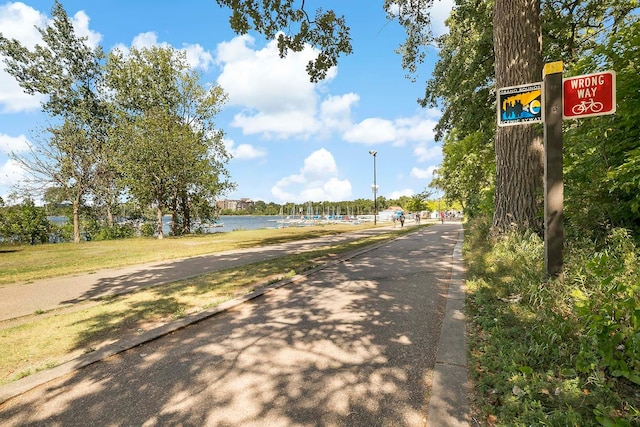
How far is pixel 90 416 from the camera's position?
7.88ft

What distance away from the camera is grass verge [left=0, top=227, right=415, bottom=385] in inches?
136

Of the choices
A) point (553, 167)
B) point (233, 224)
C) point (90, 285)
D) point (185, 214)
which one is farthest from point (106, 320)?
point (233, 224)

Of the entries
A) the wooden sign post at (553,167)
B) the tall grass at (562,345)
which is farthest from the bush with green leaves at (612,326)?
the wooden sign post at (553,167)

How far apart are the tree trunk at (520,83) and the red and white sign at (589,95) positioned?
280 cm

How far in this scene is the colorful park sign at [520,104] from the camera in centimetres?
388

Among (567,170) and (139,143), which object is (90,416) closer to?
(567,170)

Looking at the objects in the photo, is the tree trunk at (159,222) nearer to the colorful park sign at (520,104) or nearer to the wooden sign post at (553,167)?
the colorful park sign at (520,104)

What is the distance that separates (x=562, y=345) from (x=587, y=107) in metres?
2.71

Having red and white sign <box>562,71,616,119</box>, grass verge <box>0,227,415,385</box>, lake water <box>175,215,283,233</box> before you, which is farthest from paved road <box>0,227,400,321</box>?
lake water <box>175,215,283,233</box>

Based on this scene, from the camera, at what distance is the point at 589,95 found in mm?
3389

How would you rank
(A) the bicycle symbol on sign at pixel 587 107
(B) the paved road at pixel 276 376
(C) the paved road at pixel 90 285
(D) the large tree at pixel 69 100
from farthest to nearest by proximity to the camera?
1. (D) the large tree at pixel 69 100
2. (C) the paved road at pixel 90 285
3. (A) the bicycle symbol on sign at pixel 587 107
4. (B) the paved road at pixel 276 376

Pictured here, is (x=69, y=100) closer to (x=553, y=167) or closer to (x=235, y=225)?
(x=553, y=167)

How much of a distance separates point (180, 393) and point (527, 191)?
22.3 feet

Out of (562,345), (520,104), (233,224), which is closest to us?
(562,345)
